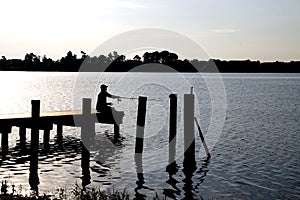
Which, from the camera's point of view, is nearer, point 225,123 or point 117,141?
point 117,141

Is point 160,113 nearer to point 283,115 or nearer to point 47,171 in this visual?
point 283,115

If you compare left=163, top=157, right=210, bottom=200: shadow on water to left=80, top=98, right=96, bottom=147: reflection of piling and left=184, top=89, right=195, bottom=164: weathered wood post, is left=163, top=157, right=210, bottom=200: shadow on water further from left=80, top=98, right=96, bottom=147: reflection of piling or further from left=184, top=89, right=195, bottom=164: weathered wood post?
left=80, top=98, right=96, bottom=147: reflection of piling

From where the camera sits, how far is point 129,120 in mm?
45625

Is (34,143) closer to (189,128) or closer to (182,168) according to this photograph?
(182,168)

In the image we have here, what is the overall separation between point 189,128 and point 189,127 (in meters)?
0.06

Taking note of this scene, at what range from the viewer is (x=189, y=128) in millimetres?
23250

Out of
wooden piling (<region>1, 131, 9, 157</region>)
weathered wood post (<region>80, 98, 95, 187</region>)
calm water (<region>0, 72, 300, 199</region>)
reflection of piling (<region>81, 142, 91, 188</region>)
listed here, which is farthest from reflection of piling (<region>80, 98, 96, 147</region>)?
wooden piling (<region>1, 131, 9, 157</region>)

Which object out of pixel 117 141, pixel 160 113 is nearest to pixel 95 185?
pixel 117 141

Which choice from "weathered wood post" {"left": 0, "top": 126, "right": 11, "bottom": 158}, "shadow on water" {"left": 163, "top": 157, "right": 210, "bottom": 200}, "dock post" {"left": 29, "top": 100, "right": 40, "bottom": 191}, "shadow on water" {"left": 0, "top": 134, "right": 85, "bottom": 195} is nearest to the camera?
"dock post" {"left": 29, "top": 100, "right": 40, "bottom": 191}

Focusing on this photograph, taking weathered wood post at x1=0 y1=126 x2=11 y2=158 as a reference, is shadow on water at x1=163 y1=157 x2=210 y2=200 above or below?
below

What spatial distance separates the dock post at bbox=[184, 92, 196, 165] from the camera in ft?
74.0

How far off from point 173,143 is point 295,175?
19.9 ft

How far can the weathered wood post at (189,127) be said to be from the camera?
22.5 meters

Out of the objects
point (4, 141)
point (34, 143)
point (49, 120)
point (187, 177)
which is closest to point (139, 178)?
point (187, 177)
